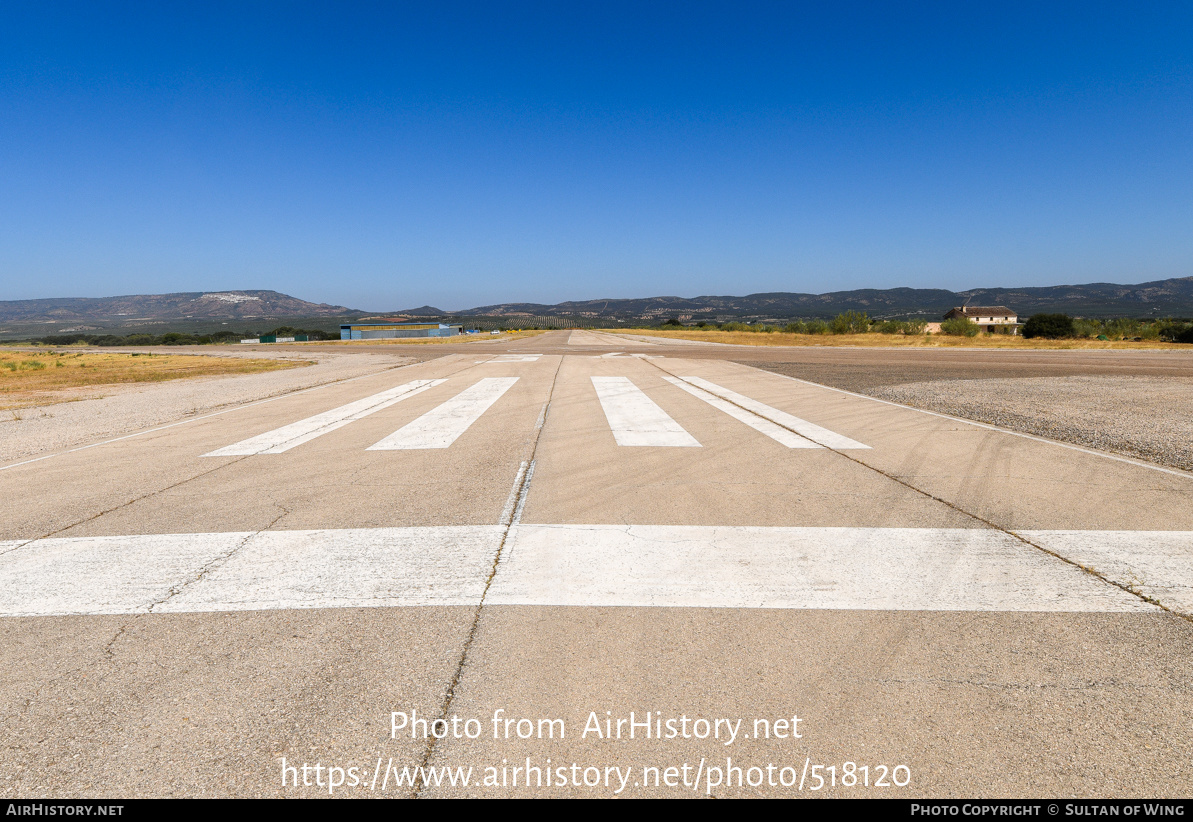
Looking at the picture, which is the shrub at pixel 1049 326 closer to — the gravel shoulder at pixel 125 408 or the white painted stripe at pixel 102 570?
the gravel shoulder at pixel 125 408

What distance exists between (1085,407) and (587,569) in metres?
10.6

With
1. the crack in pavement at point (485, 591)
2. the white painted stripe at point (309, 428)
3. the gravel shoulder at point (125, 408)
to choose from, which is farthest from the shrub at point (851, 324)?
the crack in pavement at point (485, 591)

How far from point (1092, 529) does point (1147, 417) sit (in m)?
6.90

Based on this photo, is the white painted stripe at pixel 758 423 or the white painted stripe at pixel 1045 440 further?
the white painted stripe at pixel 758 423

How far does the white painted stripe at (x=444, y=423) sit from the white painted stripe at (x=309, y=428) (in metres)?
1.05

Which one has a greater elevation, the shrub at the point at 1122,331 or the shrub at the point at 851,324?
the shrub at the point at 851,324

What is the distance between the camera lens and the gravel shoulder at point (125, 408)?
845cm

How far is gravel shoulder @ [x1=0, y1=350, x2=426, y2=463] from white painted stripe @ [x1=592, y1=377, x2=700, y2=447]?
22.7 ft

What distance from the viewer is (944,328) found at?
58.0 meters

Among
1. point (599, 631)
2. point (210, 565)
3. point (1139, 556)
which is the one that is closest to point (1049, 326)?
point (1139, 556)

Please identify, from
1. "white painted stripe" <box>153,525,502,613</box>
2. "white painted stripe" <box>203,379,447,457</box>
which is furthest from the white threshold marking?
"white painted stripe" <box>203,379,447,457</box>

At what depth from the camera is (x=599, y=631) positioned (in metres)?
2.91

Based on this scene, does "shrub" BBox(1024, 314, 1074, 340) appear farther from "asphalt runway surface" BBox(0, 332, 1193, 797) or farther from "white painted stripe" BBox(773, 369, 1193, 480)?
"asphalt runway surface" BBox(0, 332, 1193, 797)
